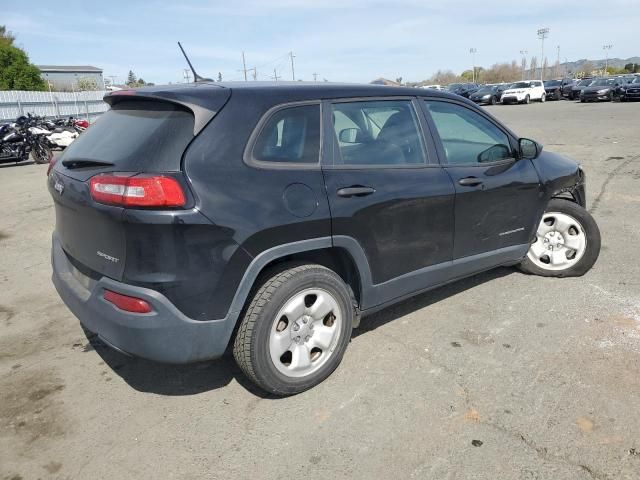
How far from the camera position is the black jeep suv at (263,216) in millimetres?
2424

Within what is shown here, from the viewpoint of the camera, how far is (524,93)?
36281mm

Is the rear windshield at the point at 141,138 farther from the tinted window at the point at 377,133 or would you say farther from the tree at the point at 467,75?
the tree at the point at 467,75

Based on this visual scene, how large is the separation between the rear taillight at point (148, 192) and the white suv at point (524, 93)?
3786cm

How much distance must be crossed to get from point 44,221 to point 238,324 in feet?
18.3

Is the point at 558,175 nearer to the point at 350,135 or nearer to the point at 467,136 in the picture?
the point at 467,136

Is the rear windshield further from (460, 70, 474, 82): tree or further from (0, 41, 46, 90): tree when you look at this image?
(460, 70, 474, 82): tree

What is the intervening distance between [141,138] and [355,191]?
120cm

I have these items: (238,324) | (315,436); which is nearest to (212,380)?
(238,324)

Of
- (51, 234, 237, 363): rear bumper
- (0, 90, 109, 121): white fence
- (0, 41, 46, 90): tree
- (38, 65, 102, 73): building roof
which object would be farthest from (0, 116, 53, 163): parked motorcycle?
(38, 65, 102, 73): building roof

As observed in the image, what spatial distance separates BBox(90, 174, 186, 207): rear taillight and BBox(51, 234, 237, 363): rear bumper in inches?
16.4

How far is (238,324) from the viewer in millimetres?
2732

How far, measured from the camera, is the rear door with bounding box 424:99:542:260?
3521mm

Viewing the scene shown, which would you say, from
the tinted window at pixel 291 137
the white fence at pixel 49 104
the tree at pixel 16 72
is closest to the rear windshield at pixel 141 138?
the tinted window at pixel 291 137

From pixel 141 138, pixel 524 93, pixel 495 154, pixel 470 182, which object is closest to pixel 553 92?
pixel 524 93
